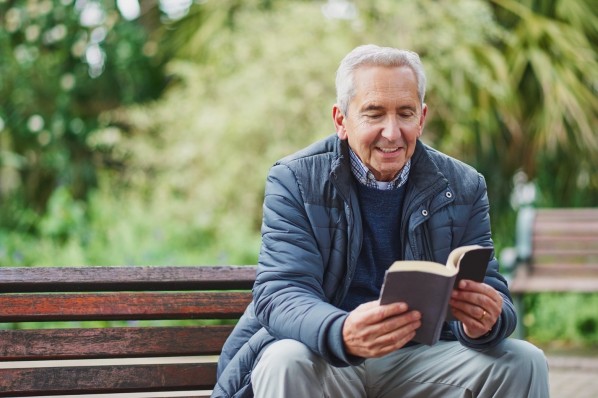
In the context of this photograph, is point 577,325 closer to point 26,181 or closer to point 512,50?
point 512,50

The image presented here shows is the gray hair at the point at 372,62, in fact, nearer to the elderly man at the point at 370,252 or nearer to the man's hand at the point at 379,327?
the elderly man at the point at 370,252

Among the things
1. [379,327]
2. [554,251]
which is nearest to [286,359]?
[379,327]

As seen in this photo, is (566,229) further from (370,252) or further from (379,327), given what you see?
(379,327)

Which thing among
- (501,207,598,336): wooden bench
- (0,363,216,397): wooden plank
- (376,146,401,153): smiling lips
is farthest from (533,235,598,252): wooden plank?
(376,146,401,153): smiling lips

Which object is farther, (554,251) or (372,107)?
(554,251)

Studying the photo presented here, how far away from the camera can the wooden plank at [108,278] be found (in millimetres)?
3340

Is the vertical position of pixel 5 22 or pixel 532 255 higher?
pixel 5 22

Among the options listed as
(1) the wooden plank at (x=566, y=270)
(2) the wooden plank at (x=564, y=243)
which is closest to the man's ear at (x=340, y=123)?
(1) the wooden plank at (x=566, y=270)

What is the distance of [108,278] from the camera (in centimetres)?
338

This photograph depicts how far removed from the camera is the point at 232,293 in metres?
3.55

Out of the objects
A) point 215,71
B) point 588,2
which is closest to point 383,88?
point 215,71

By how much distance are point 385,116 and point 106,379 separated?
1230 mm

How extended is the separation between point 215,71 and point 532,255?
4.22 meters

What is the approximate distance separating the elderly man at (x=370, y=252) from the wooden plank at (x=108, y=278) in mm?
344
